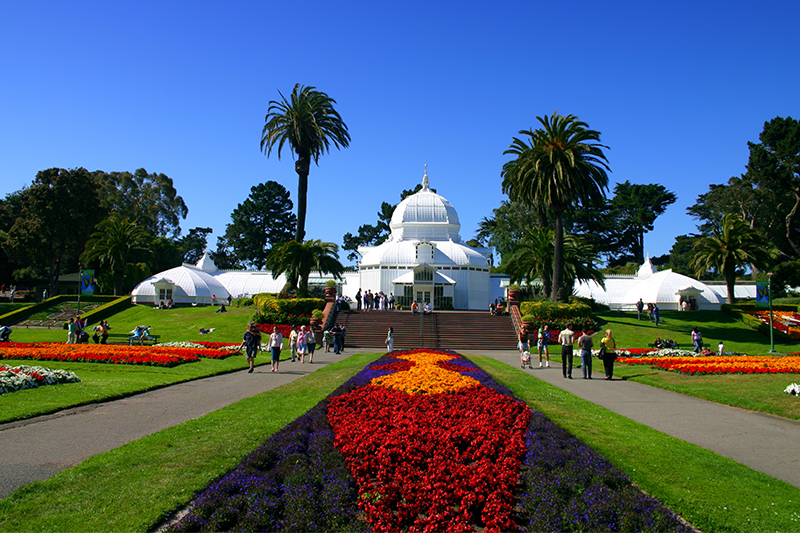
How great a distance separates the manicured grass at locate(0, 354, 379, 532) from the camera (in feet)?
16.0

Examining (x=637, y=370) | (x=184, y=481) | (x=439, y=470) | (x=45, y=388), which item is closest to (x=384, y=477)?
(x=439, y=470)

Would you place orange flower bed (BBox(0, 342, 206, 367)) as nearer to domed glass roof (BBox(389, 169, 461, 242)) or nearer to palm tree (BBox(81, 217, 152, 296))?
palm tree (BBox(81, 217, 152, 296))

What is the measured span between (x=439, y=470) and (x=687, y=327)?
36932mm

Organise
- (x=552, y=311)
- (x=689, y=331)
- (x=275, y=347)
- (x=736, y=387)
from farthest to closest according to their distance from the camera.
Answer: (x=689, y=331) → (x=552, y=311) → (x=275, y=347) → (x=736, y=387)

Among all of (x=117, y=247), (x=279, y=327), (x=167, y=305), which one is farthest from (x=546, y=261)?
(x=117, y=247)

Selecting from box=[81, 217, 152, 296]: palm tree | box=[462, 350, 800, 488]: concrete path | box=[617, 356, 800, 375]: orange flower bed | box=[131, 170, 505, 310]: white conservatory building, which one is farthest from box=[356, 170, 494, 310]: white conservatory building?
box=[462, 350, 800, 488]: concrete path

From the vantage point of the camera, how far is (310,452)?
6855 millimetres

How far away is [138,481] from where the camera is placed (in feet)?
19.1

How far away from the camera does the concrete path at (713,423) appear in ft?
25.2

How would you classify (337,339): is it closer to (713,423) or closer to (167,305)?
(713,423)

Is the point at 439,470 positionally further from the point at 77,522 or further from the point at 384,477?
the point at 77,522

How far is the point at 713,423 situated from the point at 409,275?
36603 mm

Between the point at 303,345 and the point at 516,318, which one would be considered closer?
the point at 303,345

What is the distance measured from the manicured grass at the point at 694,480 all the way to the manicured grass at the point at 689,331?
22734 mm
